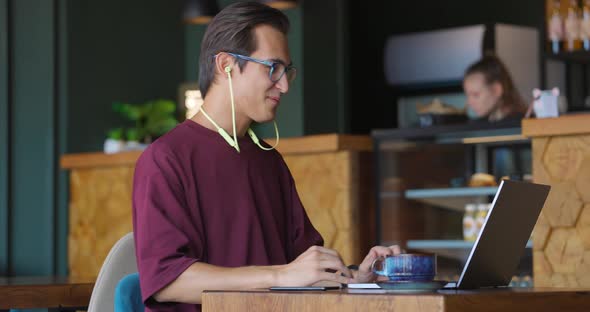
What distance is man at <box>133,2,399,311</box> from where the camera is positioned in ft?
6.77

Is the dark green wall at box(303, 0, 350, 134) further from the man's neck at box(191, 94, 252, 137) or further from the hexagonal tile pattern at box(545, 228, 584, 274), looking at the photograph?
the man's neck at box(191, 94, 252, 137)

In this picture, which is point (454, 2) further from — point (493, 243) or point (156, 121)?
point (493, 243)

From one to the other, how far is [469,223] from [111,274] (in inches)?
86.8

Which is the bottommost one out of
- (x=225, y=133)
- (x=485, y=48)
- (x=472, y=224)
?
(x=472, y=224)

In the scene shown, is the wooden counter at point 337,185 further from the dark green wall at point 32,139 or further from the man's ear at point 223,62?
the man's ear at point 223,62

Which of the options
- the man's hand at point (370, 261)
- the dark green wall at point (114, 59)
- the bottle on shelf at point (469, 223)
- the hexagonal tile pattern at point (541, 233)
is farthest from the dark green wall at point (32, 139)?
the man's hand at point (370, 261)

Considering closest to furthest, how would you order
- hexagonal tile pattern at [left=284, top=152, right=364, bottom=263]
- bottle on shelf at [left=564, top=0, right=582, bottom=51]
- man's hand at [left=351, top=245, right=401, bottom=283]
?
man's hand at [left=351, top=245, right=401, bottom=283], hexagonal tile pattern at [left=284, top=152, right=364, bottom=263], bottle on shelf at [left=564, top=0, right=582, bottom=51]

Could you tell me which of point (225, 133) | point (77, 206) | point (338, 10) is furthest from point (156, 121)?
point (225, 133)

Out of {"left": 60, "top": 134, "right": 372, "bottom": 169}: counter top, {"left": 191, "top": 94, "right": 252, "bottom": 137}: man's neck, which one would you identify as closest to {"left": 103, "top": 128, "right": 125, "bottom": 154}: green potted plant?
{"left": 60, "top": 134, "right": 372, "bottom": 169}: counter top

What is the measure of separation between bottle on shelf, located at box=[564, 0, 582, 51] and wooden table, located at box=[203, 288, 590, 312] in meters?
4.69

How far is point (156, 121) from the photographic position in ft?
21.9

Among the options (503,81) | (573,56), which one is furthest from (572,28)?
(503,81)

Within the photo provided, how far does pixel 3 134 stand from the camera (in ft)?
20.5

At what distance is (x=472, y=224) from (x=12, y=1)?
330 centimetres
